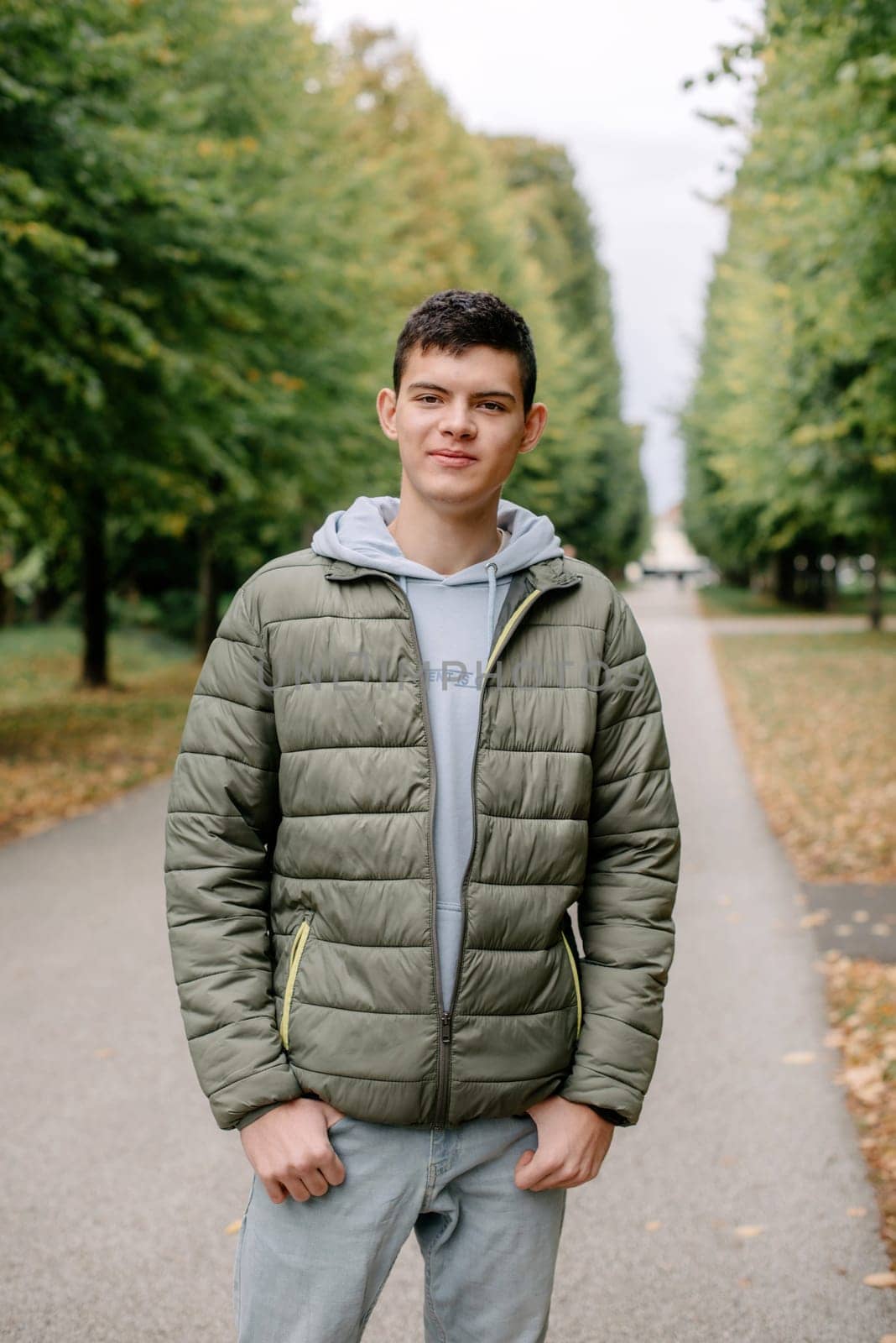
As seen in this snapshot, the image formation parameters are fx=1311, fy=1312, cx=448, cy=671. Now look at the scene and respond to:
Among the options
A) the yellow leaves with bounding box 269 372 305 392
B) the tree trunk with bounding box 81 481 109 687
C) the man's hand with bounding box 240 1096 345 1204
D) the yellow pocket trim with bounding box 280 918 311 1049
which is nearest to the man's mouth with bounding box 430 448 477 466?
the yellow pocket trim with bounding box 280 918 311 1049

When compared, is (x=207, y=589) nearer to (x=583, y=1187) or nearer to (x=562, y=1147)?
(x=583, y=1187)

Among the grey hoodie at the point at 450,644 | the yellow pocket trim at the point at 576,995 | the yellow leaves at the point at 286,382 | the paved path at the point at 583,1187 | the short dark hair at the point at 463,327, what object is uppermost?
the yellow leaves at the point at 286,382

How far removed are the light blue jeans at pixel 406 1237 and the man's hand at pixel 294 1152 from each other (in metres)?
0.05

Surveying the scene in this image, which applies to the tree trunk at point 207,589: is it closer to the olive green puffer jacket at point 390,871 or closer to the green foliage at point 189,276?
the green foliage at point 189,276

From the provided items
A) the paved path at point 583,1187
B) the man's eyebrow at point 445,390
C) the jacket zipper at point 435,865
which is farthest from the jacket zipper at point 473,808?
the paved path at point 583,1187

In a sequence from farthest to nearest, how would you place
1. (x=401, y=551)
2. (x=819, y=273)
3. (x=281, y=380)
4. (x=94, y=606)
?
(x=94, y=606) < (x=281, y=380) < (x=819, y=273) < (x=401, y=551)

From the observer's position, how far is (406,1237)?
6.81ft

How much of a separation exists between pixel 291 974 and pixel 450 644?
57 cm

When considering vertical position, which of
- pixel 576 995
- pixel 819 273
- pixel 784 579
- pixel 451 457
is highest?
pixel 819 273

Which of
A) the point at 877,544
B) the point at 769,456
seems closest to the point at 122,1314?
the point at 769,456

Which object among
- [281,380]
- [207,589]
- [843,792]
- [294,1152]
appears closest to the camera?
[294,1152]

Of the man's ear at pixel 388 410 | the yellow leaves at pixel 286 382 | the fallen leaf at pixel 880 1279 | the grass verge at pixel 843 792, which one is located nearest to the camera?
the man's ear at pixel 388 410

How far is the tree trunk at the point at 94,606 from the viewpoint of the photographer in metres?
18.9

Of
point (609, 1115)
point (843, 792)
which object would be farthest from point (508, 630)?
point (843, 792)
